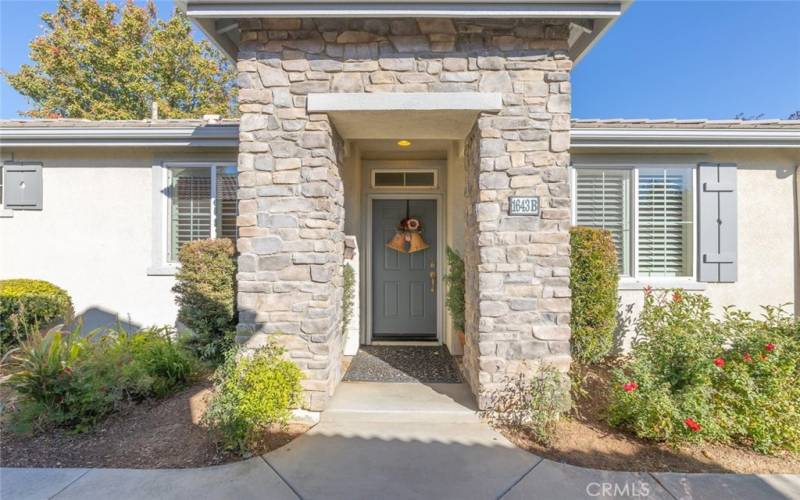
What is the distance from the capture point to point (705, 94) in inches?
358

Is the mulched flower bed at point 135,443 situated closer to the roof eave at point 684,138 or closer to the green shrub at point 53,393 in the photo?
the green shrub at point 53,393

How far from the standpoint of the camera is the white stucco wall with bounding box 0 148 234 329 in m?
4.92

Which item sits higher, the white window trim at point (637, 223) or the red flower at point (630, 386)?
the white window trim at point (637, 223)

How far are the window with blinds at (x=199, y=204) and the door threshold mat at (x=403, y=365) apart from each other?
2.39m

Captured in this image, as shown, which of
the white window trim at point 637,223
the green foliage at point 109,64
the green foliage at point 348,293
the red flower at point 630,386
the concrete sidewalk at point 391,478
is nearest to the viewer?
the concrete sidewalk at point 391,478

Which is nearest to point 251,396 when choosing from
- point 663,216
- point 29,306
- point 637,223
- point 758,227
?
point 29,306

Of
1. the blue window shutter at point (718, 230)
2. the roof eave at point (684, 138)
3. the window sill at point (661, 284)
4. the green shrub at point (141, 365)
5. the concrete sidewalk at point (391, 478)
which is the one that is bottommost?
the concrete sidewalk at point (391, 478)

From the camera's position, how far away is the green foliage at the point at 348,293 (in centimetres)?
454

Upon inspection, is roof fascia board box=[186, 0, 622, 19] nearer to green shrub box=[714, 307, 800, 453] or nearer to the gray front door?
the gray front door

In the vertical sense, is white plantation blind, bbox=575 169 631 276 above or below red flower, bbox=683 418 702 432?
above

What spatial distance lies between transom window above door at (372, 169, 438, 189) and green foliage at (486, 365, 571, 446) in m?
3.09

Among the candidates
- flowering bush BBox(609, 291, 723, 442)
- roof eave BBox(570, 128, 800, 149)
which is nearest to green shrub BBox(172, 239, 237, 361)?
flowering bush BBox(609, 291, 723, 442)

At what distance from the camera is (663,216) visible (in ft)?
15.7

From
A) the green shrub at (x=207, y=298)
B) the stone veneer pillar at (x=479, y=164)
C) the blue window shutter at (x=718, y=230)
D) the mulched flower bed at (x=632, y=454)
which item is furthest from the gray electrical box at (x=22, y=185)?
the blue window shutter at (x=718, y=230)
